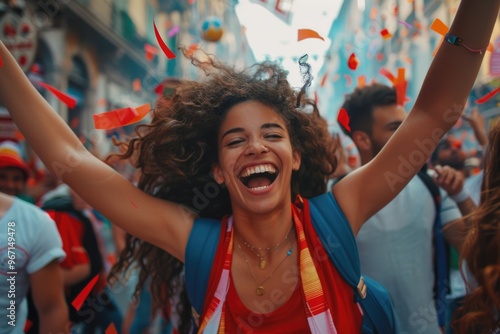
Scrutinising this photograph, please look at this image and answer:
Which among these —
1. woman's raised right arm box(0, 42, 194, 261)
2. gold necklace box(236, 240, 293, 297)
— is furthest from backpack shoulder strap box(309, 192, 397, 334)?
woman's raised right arm box(0, 42, 194, 261)

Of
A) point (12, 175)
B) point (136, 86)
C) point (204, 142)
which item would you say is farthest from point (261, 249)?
point (136, 86)

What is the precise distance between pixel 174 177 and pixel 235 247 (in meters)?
0.43

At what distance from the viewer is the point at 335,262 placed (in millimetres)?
1796

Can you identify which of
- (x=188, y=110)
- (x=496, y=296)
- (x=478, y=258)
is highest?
(x=188, y=110)

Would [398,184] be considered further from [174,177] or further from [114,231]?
[114,231]

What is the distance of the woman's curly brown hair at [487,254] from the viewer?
145 cm

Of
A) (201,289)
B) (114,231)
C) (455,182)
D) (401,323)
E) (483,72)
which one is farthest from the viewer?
(483,72)

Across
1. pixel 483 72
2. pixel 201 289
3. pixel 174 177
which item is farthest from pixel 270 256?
pixel 483 72

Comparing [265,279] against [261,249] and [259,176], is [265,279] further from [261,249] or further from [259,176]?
[259,176]

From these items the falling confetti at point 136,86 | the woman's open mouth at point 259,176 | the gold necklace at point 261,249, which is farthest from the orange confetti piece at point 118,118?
the falling confetti at point 136,86

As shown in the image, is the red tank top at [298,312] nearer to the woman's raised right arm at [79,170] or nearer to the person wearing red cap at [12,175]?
the woman's raised right arm at [79,170]

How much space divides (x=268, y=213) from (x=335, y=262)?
35cm

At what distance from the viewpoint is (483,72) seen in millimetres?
13266

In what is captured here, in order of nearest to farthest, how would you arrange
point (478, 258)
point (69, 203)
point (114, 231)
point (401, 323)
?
point (478, 258) → point (401, 323) → point (69, 203) → point (114, 231)
